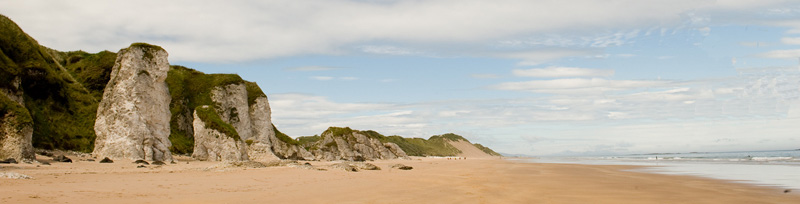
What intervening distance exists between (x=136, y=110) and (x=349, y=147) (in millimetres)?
31176

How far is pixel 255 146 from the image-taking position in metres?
37.1

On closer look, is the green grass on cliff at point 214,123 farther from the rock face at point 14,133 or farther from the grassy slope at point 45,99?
the rock face at point 14,133

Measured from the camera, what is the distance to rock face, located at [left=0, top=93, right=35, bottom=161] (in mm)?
18678

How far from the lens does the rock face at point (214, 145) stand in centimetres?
3120

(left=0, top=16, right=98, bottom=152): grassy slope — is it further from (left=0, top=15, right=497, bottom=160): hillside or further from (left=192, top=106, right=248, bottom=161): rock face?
(left=192, top=106, right=248, bottom=161): rock face

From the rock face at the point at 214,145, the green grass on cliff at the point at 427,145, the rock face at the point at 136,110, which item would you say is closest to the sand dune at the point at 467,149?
the green grass on cliff at the point at 427,145

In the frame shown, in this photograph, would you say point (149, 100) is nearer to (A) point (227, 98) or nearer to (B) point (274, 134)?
(A) point (227, 98)

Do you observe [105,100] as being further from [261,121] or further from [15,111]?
[261,121]

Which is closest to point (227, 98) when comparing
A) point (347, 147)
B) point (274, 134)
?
point (274, 134)

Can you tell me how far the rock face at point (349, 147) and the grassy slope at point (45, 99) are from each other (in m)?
23.6

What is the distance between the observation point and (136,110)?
92.9 ft

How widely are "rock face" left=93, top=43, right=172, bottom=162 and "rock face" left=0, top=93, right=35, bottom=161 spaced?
23.0 feet

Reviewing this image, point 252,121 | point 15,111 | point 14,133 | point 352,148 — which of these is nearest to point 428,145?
point 352,148

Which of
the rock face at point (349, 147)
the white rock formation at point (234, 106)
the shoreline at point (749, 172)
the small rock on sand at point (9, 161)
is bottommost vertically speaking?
the small rock on sand at point (9, 161)
